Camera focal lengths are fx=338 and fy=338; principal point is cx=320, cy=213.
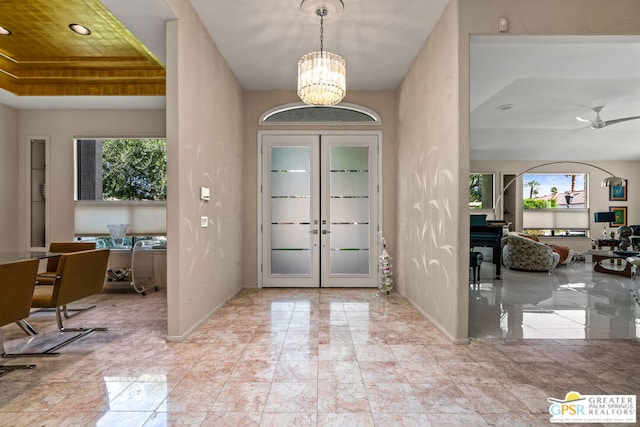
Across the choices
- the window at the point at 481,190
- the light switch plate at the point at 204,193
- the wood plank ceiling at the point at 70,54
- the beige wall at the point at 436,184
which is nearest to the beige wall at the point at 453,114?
the beige wall at the point at 436,184

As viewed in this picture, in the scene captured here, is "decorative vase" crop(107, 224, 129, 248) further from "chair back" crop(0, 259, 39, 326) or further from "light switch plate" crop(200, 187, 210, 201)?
"chair back" crop(0, 259, 39, 326)

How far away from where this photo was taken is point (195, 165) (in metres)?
3.49

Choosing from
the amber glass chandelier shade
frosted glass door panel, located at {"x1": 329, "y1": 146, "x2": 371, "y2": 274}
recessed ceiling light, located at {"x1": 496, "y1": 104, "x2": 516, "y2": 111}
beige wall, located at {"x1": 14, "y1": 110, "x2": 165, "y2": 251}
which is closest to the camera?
the amber glass chandelier shade

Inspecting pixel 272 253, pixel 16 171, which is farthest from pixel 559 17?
pixel 16 171

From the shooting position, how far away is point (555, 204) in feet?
34.4

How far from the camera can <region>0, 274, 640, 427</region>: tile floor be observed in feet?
6.62

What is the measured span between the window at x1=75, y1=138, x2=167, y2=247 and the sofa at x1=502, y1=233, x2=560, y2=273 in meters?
7.29

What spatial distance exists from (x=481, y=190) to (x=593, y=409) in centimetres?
919

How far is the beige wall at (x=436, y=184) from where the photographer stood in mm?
3131

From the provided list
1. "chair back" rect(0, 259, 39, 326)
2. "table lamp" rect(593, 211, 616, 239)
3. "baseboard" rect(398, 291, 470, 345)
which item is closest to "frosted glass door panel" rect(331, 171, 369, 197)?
"baseboard" rect(398, 291, 470, 345)

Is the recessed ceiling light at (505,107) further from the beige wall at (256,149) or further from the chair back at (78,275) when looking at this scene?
the chair back at (78,275)

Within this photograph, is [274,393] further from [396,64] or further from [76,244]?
[396,64]

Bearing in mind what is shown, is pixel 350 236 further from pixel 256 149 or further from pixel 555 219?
pixel 555 219

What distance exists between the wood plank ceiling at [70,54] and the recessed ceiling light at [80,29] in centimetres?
5
